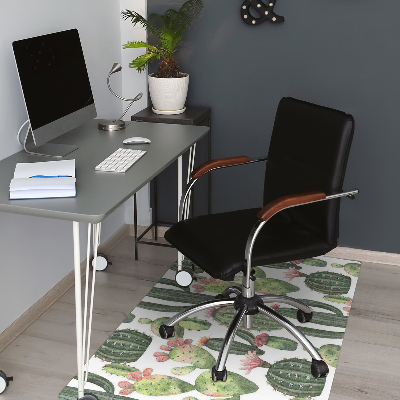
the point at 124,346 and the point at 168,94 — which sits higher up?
the point at 168,94

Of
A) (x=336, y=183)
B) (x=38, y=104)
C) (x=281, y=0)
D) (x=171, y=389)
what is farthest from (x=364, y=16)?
(x=171, y=389)

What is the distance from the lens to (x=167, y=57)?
140 inches

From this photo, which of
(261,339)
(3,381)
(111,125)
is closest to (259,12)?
(111,125)

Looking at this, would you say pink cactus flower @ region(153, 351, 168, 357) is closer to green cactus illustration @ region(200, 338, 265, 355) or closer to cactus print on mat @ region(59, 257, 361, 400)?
cactus print on mat @ region(59, 257, 361, 400)

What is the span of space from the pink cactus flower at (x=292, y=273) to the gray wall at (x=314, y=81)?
1.37 ft

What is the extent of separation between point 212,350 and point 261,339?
0.81 feet

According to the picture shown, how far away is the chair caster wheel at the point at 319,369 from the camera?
2.63 metres

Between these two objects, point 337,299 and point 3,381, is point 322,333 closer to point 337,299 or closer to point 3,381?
point 337,299

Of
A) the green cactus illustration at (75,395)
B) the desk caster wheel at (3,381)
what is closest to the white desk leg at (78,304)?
the green cactus illustration at (75,395)

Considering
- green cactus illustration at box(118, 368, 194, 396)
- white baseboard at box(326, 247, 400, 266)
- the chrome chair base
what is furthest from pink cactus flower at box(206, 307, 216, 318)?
white baseboard at box(326, 247, 400, 266)

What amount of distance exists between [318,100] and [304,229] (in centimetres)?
110

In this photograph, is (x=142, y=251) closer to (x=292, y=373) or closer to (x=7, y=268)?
(x=7, y=268)

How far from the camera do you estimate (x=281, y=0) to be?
350 centimetres

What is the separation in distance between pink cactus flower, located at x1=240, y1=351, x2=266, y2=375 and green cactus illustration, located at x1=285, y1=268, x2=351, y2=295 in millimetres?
747
